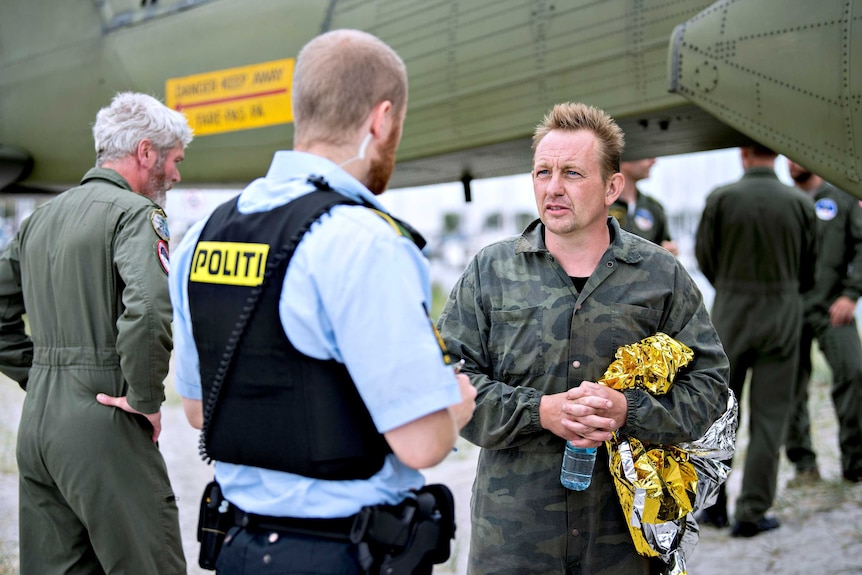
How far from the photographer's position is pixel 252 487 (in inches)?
63.9

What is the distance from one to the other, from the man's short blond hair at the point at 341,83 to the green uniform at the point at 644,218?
3.09 metres

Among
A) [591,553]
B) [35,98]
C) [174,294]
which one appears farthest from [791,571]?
[35,98]

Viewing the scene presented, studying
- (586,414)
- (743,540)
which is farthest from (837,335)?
(586,414)

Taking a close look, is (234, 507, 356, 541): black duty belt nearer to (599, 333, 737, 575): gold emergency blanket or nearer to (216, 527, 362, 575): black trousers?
(216, 527, 362, 575): black trousers

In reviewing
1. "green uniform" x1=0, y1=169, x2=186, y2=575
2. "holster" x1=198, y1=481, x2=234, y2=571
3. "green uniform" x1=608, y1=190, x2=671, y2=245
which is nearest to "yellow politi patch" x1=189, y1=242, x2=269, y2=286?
"holster" x1=198, y1=481, x2=234, y2=571

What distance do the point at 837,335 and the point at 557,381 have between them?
4196 mm

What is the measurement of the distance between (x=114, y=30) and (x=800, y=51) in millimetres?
4885

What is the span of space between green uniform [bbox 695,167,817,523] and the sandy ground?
26 centimetres

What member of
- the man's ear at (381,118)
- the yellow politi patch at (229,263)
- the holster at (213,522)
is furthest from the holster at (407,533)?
the man's ear at (381,118)

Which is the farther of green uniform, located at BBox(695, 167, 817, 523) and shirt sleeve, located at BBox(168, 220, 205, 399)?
green uniform, located at BBox(695, 167, 817, 523)

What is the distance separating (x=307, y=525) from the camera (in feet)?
5.09

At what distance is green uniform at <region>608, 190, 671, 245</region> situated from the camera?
4.54 m

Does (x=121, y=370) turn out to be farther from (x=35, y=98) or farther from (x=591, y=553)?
(x=35, y=98)

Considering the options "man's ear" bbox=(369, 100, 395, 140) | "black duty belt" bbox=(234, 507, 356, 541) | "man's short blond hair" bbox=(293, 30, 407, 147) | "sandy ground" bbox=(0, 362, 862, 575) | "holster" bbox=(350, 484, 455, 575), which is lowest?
"sandy ground" bbox=(0, 362, 862, 575)
